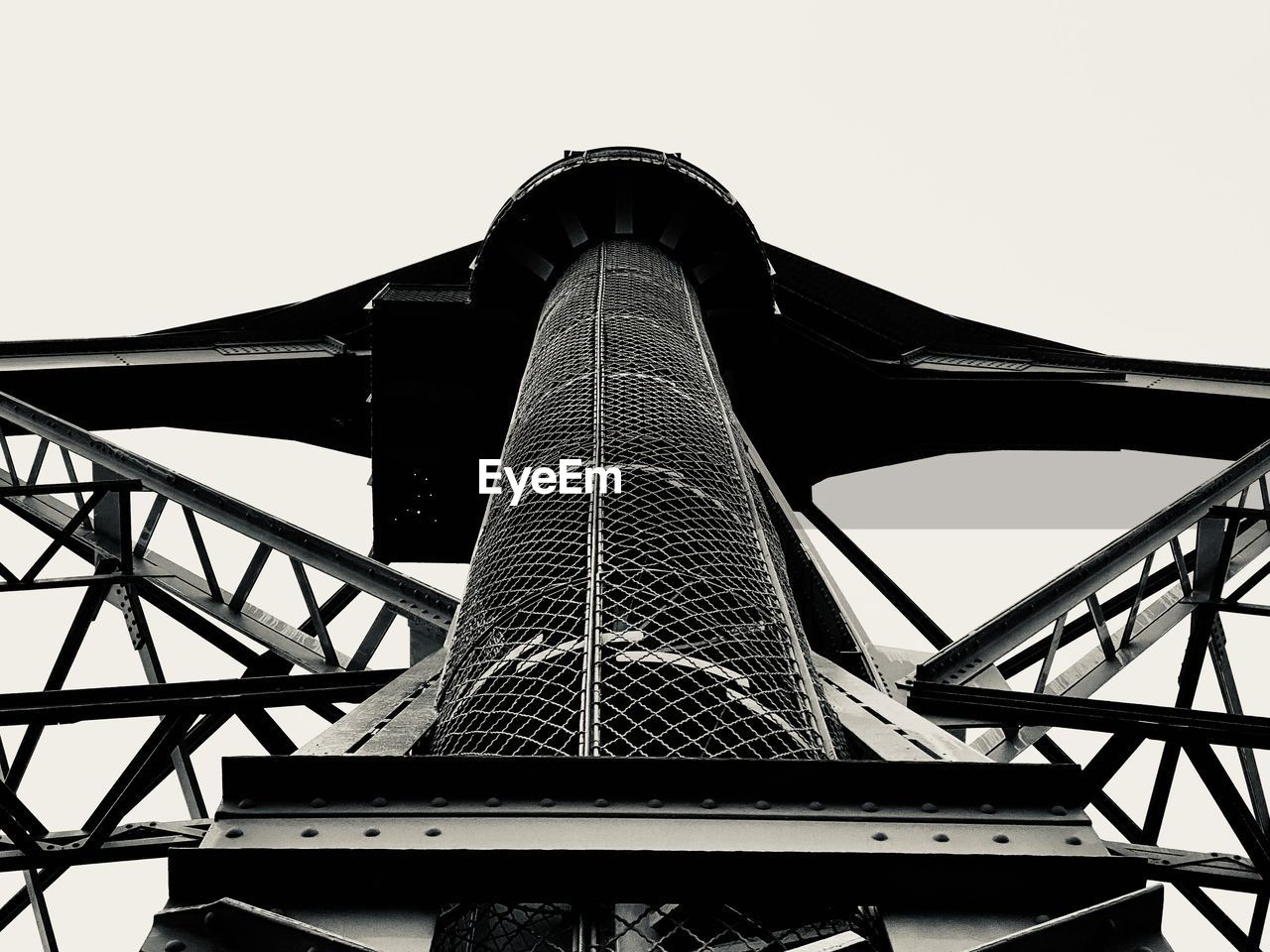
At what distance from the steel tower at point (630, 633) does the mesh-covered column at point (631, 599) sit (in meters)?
0.02

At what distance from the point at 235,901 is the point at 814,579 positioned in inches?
249

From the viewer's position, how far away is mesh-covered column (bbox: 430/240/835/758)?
4.06 meters

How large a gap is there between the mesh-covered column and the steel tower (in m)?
0.02

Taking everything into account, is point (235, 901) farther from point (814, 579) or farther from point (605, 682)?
→ point (814, 579)

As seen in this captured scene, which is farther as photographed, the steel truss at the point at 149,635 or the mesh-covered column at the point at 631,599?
the steel truss at the point at 149,635

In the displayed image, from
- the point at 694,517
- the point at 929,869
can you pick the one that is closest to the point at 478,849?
the point at 929,869

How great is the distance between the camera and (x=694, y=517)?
5.56 metres

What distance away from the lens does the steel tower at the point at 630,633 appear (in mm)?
2641

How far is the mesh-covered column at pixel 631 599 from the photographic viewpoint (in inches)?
160

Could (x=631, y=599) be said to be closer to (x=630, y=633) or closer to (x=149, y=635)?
(x=630, y=633)

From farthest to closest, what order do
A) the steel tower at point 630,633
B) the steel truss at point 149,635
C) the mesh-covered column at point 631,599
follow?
the steel truss at point 149,635 < the mesh-covered column at point 631,599 < the steel tower at point 630,633

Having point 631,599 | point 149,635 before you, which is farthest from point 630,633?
point 149,635

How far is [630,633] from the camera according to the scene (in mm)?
4477

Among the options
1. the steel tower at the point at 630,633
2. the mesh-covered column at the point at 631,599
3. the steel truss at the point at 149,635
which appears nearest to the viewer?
the steel tower at the point at 630,633
